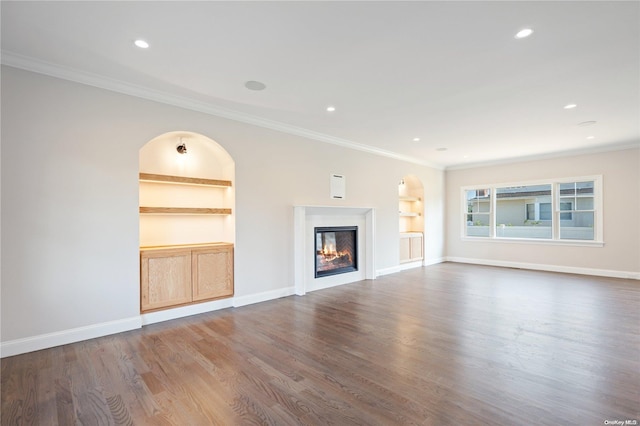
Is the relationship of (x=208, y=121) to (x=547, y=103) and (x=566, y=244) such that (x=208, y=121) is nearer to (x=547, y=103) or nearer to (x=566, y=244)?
(x=547, y=103)

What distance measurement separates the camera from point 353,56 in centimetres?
296

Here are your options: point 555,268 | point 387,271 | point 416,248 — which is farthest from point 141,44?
point 555,268

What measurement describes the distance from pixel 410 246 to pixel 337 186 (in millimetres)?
3010

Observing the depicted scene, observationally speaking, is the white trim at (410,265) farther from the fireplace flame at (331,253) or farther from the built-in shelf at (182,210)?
the built-in shelf at (182,210)

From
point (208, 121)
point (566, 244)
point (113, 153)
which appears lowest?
point (566, 244)

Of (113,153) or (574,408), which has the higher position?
(113,153)

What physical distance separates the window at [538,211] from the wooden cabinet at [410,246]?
1.67 m

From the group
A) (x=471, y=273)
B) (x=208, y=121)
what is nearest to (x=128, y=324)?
(x=208, y=121)

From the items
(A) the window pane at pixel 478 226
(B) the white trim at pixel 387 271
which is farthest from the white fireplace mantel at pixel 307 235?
(A) the window pane at pixel 478 226

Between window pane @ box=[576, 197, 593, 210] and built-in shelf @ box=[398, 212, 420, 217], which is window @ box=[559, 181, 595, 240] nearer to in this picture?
window pane @ box=[576, 197, 593, 210]

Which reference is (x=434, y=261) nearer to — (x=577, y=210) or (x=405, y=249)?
(x=405, y=249)

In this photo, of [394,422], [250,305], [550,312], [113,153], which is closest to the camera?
[394,422]

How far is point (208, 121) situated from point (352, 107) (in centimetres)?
203

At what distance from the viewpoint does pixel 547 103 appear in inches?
163
